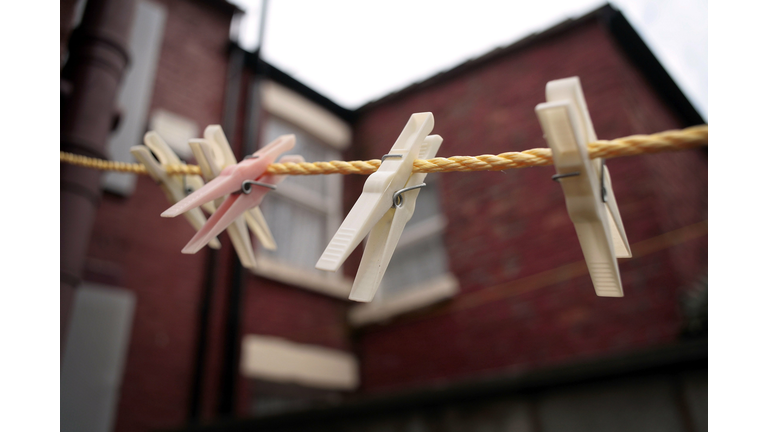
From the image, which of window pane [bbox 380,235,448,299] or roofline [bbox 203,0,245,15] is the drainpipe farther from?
window pane [bbox 380,235,448,299]

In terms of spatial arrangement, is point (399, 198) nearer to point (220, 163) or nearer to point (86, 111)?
point (220, 163)

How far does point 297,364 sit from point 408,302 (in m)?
0.84

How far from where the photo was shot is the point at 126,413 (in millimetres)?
2365

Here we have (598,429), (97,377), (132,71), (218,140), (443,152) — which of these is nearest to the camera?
(218,140)

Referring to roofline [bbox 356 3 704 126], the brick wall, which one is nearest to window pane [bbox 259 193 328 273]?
the brick wall

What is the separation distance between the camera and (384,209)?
63 cm

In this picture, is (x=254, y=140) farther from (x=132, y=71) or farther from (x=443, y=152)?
(x=443, y=152)

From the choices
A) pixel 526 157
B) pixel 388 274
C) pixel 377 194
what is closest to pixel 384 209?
pixel 377 194

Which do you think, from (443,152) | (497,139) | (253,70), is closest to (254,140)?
(253,70)

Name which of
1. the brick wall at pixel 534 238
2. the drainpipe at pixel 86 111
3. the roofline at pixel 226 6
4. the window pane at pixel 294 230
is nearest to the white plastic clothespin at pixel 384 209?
the drainpipe at pixel 86 111

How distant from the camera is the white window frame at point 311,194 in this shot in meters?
3.34

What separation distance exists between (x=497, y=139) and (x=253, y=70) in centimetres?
185

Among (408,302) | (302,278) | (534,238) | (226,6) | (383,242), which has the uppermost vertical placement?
(226,6)

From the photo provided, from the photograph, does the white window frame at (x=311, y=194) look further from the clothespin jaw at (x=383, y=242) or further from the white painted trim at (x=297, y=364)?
the clothespin jaw at (x=383, y=242)
